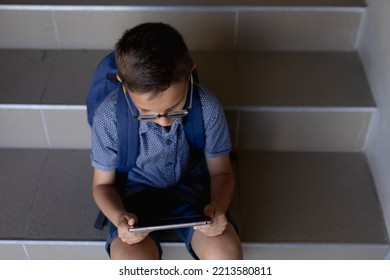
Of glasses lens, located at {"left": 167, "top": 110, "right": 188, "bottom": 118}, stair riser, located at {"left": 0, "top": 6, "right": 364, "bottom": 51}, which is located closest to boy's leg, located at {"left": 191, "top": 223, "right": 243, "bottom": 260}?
glasses lens, located at {"left": 167, "top": 110, "right": 188, "bottom": 118}

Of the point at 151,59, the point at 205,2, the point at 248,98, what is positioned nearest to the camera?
the point at 151,59

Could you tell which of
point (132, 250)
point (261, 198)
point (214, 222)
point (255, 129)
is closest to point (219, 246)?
point (214, 222)

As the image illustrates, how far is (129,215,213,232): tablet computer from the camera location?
1.11m

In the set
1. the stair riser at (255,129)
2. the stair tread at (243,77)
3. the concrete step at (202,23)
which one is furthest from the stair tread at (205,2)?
the stair riser at (255,129)

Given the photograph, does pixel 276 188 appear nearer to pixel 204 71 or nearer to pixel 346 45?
pixel 204 71

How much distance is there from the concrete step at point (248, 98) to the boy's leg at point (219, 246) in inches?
17.2

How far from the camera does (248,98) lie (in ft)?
5.06

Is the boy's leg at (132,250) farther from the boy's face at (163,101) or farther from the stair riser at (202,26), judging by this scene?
the stair riser at (202,26)

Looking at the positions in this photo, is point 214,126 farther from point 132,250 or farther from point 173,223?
point 132,250

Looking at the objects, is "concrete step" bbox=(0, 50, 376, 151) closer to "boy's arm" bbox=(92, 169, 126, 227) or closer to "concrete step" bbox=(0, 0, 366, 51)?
"concrete step" bbox=(0, 0, 366, 51)

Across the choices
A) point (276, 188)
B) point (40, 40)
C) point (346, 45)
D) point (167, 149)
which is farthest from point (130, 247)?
point (346, 45)

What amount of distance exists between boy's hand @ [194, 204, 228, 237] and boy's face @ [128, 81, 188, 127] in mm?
240

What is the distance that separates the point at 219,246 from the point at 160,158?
264mm

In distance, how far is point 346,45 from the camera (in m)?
1.72
